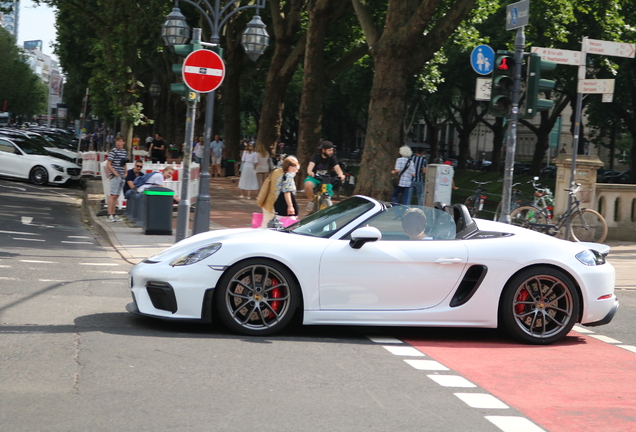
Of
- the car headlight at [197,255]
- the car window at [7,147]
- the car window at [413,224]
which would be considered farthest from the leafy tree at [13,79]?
the car window at [413,224]

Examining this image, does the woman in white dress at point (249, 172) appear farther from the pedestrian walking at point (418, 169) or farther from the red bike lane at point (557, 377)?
the red bike lane at point (557, 377)

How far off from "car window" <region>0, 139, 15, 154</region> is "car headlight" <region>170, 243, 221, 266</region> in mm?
24437

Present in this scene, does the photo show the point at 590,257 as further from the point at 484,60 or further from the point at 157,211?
the point at 157,211

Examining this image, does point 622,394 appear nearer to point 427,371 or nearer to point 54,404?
point 427,371

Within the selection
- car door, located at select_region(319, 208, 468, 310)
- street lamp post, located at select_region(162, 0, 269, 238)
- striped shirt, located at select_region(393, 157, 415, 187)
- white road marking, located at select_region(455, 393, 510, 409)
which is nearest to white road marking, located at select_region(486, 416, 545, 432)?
white road marking, located at select_region(455, 393, 510, 409)

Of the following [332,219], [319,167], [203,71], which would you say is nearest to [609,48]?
[319,167]

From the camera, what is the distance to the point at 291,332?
7504mm

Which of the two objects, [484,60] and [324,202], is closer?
[484,60]

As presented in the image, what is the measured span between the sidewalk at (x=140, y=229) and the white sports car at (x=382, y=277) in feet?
18.2

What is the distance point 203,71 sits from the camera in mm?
12828

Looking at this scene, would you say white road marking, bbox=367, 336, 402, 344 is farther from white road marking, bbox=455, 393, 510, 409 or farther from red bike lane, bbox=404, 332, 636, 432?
white road marking, bbox=455, 393, 510, 409

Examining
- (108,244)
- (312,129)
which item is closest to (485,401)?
(108,244)

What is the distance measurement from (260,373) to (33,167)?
1001 inches

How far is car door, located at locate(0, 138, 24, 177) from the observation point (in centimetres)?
2961
